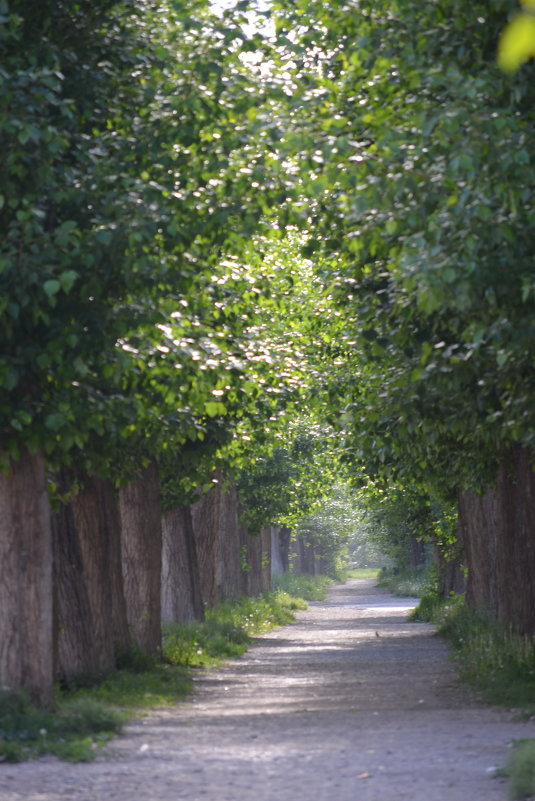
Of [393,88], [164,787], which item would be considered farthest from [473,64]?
[164,787]

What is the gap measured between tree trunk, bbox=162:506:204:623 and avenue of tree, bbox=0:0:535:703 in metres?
9.14

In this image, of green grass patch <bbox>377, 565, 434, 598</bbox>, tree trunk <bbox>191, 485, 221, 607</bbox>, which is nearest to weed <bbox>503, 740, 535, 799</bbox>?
tree trunk <bbox>191, 485, 221, 607</bbox>

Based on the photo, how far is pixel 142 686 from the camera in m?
17.0

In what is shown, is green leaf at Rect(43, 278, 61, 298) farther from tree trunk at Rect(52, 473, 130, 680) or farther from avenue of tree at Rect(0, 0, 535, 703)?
tree trunk at Rect(52, 473, 130, 680)

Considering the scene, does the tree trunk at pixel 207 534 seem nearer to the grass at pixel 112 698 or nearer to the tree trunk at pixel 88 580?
the grass at pixel 112 698

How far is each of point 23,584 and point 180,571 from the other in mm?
14396

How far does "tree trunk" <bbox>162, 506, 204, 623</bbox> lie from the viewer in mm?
26453

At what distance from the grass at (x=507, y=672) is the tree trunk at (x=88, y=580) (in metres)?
4.75

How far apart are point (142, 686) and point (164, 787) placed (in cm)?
807

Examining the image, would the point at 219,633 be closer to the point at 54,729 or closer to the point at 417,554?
the point at 54,729

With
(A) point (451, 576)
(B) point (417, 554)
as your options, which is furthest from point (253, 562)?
(B) point (417, 554)

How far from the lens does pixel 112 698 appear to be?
15.4 metres

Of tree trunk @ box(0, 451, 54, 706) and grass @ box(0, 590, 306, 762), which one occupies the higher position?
tree trunk @ box(0, 451, 54, 706)

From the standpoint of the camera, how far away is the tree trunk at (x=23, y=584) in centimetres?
1254
